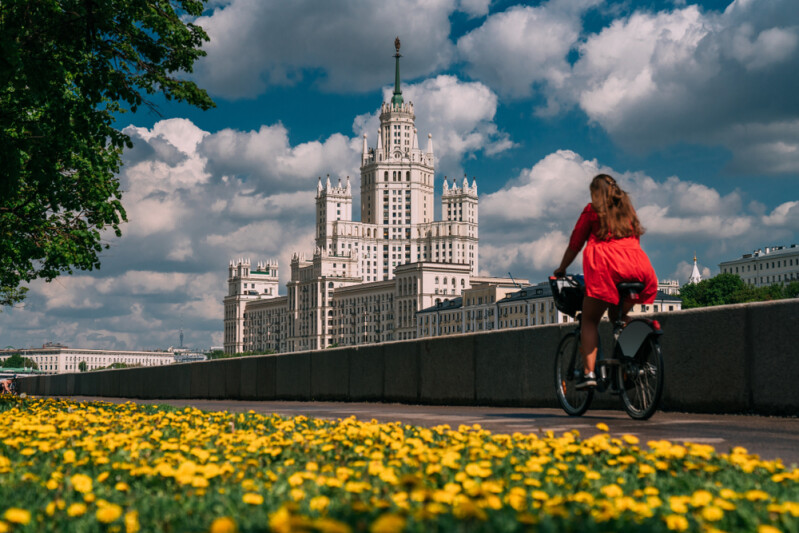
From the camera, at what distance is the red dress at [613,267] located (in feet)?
24.4

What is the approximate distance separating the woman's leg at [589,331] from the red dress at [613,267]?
17cm

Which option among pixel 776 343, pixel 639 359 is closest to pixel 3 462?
pixel 639 359

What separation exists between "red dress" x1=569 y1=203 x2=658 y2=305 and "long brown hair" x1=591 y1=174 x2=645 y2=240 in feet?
0.22

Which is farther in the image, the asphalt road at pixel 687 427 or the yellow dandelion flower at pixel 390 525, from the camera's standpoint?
the asphalt road at pixel 687 427

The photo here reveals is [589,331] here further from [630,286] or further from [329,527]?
[329,527]

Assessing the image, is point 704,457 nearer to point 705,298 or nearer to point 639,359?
point 639,359

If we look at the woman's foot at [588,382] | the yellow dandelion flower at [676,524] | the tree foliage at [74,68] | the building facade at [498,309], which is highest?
the building facade at [498,309]

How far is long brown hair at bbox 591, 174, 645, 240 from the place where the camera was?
7465 millimetres

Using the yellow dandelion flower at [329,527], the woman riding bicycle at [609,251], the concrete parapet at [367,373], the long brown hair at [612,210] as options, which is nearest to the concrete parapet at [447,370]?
the concrete parapet at [367,373]

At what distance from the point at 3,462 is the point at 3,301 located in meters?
32.6

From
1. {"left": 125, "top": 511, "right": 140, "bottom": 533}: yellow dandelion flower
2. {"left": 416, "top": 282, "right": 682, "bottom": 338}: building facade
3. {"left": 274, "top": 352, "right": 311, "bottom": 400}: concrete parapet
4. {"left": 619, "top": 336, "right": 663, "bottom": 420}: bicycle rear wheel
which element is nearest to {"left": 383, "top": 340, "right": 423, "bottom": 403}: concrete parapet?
{"left": 274, "top": 352, "right": 311, "bottom": 400}: concrete parapet

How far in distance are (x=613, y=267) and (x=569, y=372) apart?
1.36 metres

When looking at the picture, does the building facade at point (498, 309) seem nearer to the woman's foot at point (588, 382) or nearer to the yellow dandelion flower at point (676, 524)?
the woman's foot at point (588, 382)

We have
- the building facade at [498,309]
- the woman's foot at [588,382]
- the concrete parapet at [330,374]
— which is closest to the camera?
the woman's foot at [588,382]
